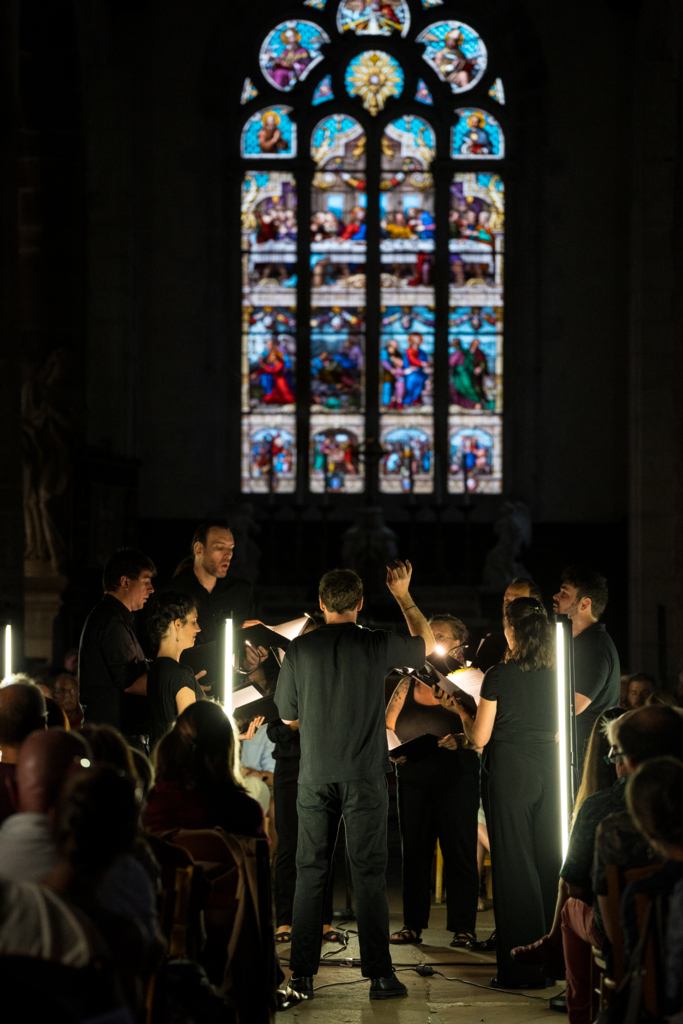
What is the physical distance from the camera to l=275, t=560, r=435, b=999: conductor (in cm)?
431

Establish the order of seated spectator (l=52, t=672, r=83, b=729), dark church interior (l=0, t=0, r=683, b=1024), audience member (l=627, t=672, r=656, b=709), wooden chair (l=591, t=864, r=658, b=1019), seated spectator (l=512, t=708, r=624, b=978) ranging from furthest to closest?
dark church interior (l=0, t=0, r=683, b=1024) → seated spectator (l=52, t=672, r=83, b=729) → audience member (l=627, t=672, r=656, b=709) → seated spectator (l=512, t=708, r=624, b=978) → wooden chair (l=591, t=864, r=658, b=1019)

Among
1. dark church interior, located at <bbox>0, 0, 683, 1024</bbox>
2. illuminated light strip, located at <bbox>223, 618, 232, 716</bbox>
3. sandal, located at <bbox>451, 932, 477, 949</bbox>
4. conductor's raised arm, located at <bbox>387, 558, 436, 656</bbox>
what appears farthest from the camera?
dark church interior, located at <bbox>0, 0, 683, 1024</bbox>

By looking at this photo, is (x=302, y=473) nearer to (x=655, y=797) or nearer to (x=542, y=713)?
(x=542, y=713)

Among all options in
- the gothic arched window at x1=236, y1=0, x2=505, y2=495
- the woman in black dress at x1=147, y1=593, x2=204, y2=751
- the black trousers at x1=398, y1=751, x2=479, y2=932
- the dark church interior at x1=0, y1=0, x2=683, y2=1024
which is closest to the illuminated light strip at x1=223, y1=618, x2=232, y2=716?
the woman in black dress at x1=147, y1=593, x2=204, y2=751

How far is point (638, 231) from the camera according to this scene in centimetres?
1259

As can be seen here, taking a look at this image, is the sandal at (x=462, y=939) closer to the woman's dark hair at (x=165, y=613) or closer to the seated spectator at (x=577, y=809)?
the seated spectator at (x=577, y=809)

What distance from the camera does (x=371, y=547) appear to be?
12398mm

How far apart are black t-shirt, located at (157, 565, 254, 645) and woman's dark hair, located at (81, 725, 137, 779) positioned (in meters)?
2.14

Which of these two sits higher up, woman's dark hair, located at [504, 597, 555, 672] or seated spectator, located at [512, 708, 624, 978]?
woman's dark hair, located at [504, 597, 555, 672]

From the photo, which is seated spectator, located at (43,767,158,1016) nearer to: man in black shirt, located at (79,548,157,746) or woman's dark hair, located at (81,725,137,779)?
woman's dark hair, located at (81,725,137,779)

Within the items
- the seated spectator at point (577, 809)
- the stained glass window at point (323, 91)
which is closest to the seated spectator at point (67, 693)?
the seated spectator at point (577, 809)

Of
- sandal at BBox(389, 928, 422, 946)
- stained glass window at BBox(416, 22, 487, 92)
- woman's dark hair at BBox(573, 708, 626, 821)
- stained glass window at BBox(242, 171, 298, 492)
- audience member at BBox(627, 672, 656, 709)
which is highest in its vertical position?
stained glass window at BBox(416, 22, 487, 92)

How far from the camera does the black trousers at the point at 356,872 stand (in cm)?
429

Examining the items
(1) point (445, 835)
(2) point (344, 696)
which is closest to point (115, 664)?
(2) point (344, 696)
